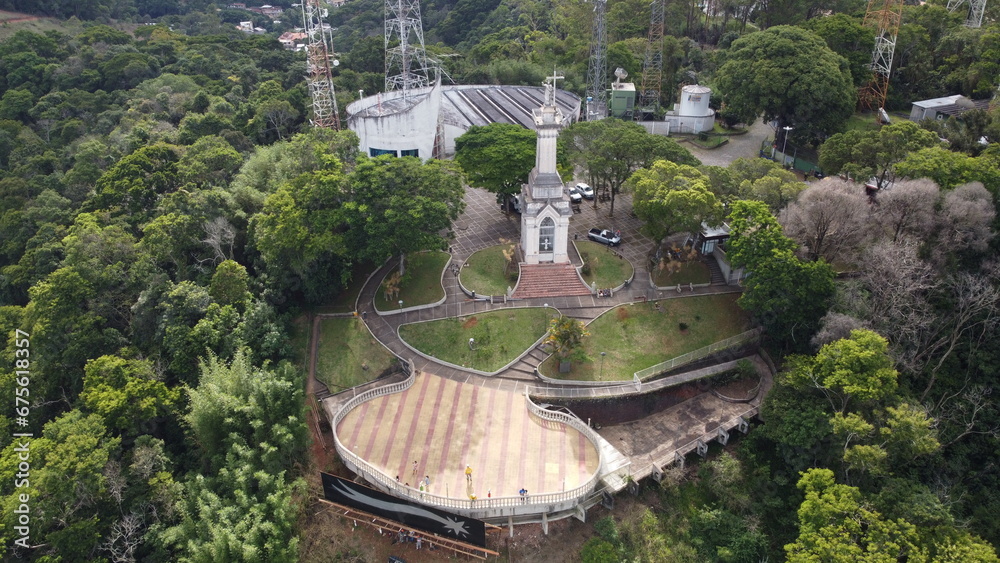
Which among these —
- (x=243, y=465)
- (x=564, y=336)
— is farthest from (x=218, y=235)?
(x=564, y=336)

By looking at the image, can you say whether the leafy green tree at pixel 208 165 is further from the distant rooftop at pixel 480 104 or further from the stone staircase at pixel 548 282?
the stone staircase at pixel 548 282

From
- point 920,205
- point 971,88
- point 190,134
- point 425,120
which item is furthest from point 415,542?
point 971,88

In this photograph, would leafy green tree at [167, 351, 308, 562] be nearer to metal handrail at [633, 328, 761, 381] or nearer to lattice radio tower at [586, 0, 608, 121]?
metal handrail at [633, 328, 761, 381]

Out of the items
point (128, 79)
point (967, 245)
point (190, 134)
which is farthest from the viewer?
point (128, 79)

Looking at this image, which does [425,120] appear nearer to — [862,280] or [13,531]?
[862,280]

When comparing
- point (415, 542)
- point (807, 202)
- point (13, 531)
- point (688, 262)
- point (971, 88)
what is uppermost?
point (971, 88)
